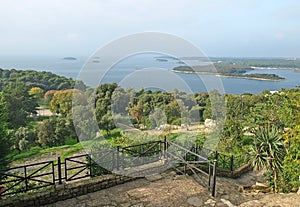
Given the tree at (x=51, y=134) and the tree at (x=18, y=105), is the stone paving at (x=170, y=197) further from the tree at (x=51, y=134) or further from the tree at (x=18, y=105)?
the tree at (x=18, y=105)

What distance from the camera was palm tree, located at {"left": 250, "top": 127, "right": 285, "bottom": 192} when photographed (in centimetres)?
516

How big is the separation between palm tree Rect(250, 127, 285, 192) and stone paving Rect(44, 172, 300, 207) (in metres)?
1.06

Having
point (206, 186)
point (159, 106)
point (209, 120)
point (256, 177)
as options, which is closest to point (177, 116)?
point (159, 106)

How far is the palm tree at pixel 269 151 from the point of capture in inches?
203

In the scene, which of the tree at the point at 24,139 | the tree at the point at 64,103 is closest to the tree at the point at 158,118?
the tree at the point at 64,103

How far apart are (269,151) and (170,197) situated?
2602mm

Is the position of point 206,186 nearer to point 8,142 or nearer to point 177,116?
point 8,142

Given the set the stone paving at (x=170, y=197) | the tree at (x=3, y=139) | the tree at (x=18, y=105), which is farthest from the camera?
the tree at (x=18, y=105)

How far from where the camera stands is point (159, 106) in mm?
8820

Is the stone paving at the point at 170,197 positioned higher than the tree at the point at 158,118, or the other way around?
the tree at the point at 158,118

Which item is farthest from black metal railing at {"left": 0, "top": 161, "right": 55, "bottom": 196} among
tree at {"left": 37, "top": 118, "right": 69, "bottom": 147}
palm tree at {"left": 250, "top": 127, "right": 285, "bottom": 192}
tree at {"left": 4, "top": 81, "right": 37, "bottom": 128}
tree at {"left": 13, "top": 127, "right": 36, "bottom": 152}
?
tree at {"left": 4, "top": 81, "right": 37, "bottom": 128}

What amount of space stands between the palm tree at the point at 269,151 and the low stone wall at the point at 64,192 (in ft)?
9.22

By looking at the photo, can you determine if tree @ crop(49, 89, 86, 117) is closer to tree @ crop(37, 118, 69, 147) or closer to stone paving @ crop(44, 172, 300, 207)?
tree @ crop(37, 118, 69, 147)

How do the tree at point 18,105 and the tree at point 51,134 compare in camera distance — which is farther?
the tree at point 18,105
